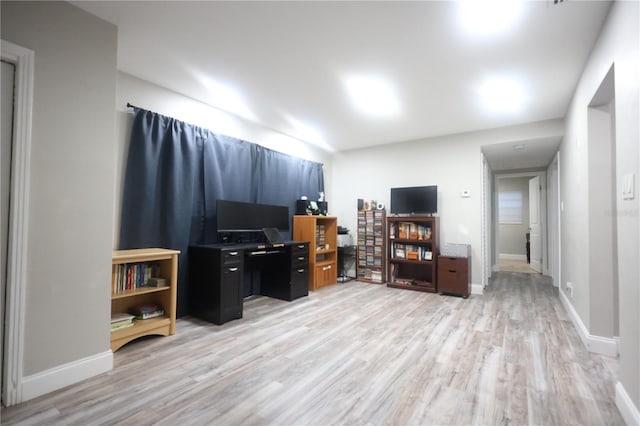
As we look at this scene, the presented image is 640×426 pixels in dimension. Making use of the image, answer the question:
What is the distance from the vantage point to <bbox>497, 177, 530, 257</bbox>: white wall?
8.21 m

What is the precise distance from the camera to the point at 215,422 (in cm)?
150

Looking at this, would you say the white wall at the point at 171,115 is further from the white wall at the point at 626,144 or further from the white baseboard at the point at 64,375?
the white wall at the point at 626,144

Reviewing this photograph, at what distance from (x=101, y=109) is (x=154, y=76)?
3.57ft

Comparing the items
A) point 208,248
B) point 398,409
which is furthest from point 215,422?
point 208,248

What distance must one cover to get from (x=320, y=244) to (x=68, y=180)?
350 cm

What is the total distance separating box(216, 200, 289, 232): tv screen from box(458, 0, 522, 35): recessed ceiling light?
9.64ft

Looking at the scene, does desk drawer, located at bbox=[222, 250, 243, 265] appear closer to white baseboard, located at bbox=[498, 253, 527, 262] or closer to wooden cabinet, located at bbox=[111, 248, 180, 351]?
wooden cabinet, located at bbox=[111, 248, 180, 351]

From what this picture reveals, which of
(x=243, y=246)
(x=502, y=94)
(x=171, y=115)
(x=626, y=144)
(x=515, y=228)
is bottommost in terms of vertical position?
(x=243, y=246)

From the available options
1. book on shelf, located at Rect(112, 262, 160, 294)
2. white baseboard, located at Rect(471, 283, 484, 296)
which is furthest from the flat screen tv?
book on shelf, located at Rect(112, 262, 160, 294)

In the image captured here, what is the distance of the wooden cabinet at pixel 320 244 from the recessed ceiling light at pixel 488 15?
3076 mm

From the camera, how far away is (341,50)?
240 cm

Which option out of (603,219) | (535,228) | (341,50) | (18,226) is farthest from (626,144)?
(535,228)

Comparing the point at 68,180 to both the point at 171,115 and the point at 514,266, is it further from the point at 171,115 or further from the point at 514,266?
the point at 514,266

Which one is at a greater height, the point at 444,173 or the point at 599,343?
the point at 444,173
